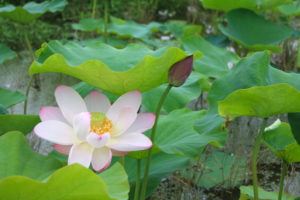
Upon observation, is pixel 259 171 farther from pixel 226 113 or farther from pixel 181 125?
pixel 226 113

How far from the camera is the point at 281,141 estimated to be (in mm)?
1172

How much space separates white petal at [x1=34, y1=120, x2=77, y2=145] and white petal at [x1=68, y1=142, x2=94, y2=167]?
17mm

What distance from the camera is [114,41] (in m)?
2.85

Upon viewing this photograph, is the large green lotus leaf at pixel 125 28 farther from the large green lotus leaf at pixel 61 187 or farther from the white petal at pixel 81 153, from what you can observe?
the large green lotus leaf at pixel 61 187

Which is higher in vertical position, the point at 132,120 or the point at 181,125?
the point at 132,120

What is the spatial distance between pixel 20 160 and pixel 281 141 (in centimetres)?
60

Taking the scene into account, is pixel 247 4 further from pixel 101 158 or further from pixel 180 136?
pixel 101 158

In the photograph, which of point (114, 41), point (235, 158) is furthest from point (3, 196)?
point (114, 41)

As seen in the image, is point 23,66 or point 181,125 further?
point 23,66

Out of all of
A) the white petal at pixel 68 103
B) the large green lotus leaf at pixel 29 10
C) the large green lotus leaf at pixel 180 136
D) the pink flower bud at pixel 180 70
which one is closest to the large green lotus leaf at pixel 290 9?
the large green lotus leaf at pixel 29 10

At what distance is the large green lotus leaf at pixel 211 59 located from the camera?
194 cm

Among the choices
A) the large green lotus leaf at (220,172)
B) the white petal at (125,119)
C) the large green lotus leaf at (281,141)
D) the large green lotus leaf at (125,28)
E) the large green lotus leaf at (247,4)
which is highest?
the white petal at (125,119)

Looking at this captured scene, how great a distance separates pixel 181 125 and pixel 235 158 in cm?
68

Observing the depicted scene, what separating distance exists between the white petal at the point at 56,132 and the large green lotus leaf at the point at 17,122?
0.19 m
